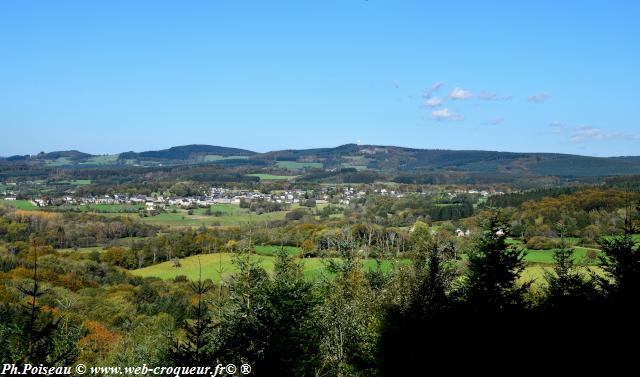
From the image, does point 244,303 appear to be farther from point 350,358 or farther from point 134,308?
point 134,308

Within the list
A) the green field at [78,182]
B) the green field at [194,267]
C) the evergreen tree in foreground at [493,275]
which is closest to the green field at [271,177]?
the green field at [78,182]

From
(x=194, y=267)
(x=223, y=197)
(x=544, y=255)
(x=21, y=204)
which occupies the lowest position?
(x=194, y=267)

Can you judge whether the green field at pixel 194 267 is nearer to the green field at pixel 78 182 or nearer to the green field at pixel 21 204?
the green field at pixel 21 204

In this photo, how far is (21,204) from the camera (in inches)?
4080

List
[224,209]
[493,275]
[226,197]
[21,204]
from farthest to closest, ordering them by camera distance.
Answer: [226,197] → [224,209] → [21,204] → [493,275]

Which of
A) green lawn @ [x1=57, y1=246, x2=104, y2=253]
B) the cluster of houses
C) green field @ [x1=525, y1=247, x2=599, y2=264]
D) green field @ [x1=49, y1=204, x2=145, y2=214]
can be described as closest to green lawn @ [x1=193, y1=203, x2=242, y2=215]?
the cluster of houses

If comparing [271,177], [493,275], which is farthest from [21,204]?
[493,275]

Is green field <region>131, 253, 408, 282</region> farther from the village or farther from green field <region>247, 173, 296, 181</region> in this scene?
green field <region>247, 173, 296, 181</region>

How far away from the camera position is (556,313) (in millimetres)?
19891

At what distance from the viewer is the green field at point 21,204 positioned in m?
99.1

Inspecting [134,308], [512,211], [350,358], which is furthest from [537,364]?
[512,211]

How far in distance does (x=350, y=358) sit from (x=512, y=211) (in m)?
66.0

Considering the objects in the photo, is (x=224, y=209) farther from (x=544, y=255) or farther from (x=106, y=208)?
(x=544, y=255)

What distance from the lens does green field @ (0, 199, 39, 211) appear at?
99.1m
